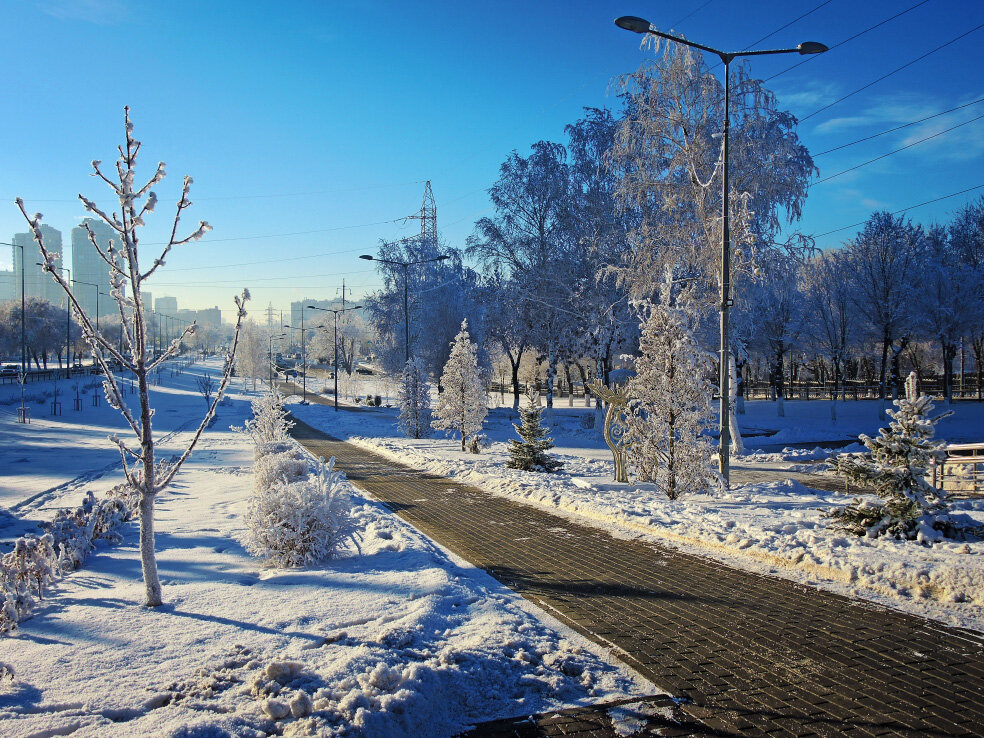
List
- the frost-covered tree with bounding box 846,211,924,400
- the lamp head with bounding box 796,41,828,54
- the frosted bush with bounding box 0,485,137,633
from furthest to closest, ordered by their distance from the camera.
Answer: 1. the frost-covered tree with bounding box 846,211,924,400
2. the lamp head with bounding box 796,41,828,54
3. the frosted bush with bounding box 0,485,137,633

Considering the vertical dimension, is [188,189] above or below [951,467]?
above

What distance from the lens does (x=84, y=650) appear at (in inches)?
180

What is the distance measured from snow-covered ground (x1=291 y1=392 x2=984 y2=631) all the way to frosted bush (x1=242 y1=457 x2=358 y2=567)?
4050 mm

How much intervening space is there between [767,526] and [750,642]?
3394mm

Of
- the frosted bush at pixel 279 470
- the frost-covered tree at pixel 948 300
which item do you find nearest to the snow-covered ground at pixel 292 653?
the frosted bush at pixel 279 470

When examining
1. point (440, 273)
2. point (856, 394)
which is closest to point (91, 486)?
point (440, 273)

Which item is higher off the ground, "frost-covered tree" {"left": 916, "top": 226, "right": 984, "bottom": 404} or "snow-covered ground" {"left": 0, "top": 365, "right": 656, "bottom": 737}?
"frost-covered tree" {"left": 916, "top": 226, "right": 984, "bottom": 404}

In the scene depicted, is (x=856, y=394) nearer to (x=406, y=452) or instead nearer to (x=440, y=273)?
(x=440, y=273)

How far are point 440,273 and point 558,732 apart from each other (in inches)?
1589

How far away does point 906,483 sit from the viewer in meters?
6.98

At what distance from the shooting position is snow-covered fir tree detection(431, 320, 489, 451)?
845 inches

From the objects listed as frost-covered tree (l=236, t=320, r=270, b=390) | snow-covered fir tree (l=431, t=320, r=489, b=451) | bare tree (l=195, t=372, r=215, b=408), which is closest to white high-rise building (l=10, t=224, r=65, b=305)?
frost-covered tree (l=236, t=320, r=270, b=390)

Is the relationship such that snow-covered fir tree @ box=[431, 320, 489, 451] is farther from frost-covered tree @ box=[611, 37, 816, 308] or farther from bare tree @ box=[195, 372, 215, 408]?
bare tree @ box=[195, 372, 215, 408]

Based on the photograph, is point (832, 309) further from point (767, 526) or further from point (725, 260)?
point (767, 526)
